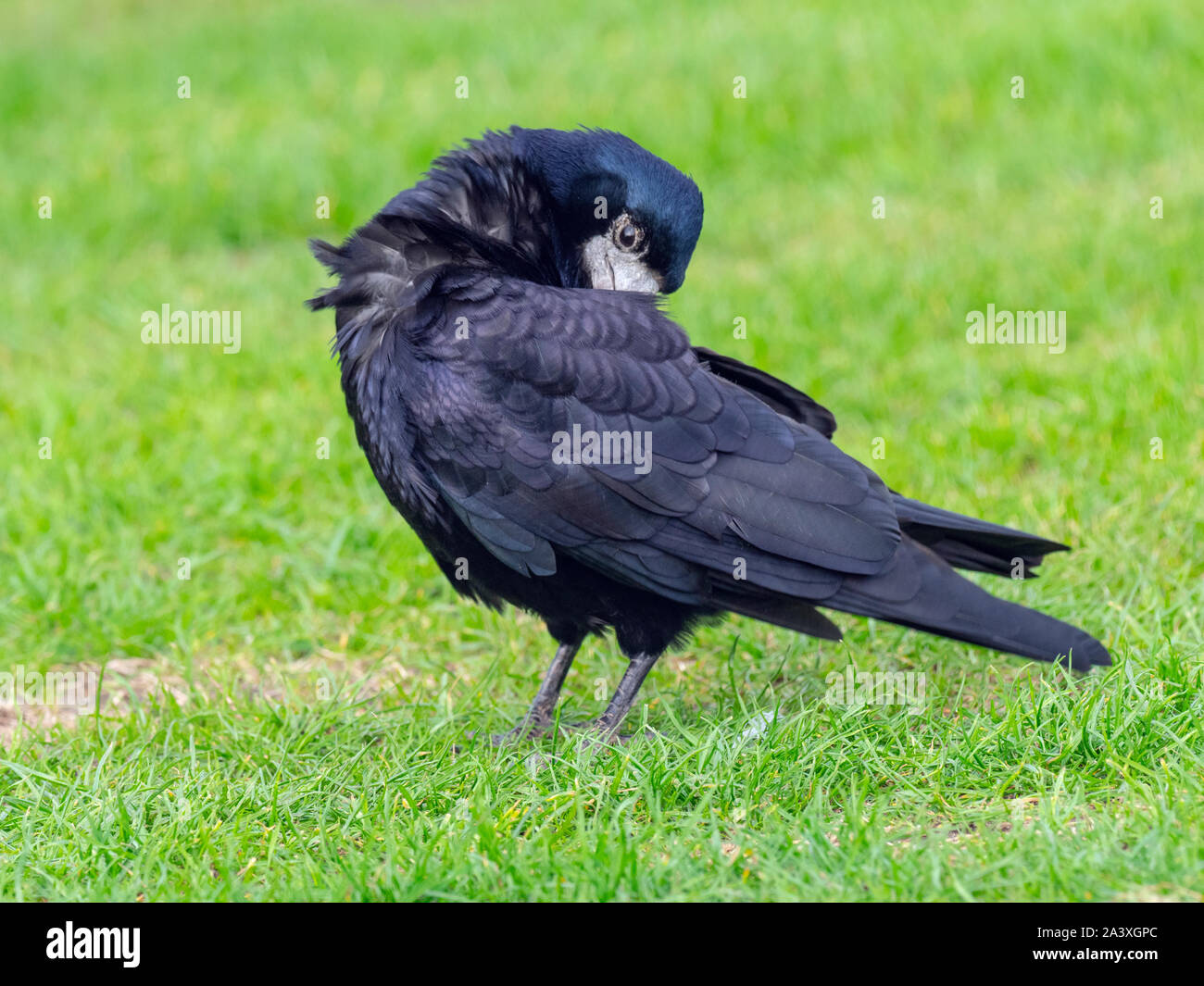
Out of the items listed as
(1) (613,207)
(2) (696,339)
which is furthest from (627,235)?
(2) (696,339)

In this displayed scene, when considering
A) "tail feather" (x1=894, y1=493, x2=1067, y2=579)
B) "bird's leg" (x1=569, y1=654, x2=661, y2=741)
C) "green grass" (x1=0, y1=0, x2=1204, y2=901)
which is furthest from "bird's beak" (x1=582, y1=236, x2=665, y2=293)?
"green grass" (x1=0, y1=0, x2=1204, y2=901)

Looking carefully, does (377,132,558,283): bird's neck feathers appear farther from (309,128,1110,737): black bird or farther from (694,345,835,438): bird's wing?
(694,345,835,438): bird's wing

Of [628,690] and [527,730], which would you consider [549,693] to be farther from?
[628,690]

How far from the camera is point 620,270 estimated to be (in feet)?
11.6

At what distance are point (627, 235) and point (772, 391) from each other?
22.2 inches

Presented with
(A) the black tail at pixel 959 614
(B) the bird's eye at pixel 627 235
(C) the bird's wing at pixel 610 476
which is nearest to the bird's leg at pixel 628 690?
(C) the bird's wing at pixel 610 476

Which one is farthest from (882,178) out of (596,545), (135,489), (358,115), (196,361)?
(596,545)

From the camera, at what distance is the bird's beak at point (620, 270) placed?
3.52m

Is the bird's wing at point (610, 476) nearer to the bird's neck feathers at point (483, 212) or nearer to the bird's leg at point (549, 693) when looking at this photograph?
the bird's neck feathers at point (483, 212)

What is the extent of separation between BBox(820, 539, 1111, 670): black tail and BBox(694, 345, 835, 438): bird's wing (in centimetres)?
53

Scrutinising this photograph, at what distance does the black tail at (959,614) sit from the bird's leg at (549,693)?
0.77 m

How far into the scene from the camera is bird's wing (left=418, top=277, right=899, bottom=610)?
121 inches

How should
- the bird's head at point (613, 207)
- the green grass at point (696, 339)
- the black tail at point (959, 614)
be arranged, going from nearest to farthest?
the green grass at point (696, 339)
the black tail at point (959, 614)
the bird's head at point (613, 207)

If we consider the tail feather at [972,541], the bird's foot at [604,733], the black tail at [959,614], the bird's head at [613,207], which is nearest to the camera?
the black tail at [959,614]
